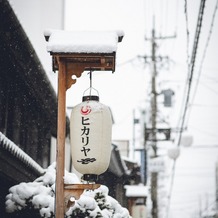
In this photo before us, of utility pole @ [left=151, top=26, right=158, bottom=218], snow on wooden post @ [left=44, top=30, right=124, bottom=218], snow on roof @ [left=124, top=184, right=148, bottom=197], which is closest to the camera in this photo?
snow on wooden post @ [left=44, top=30, right=124, bottom=218]

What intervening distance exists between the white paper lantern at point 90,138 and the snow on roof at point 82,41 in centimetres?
95

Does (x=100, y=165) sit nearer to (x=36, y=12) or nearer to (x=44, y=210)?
(x=44, y=210)

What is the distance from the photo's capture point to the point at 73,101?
30016 millimetres

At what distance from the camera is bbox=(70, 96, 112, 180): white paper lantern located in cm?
786

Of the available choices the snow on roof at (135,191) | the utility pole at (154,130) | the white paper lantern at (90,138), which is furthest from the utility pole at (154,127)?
the white paper lantern at (90,138)

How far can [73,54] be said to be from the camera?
26.6 feet

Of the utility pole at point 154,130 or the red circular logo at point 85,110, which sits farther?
the utility pole at point 154,130

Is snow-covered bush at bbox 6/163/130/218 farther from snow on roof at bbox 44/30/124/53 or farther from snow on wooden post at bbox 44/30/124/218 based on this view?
snow on roof at bbox 44/30/124/53

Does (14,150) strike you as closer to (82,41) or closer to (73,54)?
(73,54)

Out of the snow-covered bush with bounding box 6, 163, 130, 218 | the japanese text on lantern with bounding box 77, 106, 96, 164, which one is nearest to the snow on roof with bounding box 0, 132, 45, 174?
the snow-covered bush with bounding box 6, 163, 130, 218

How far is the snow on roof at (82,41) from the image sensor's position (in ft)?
26.5

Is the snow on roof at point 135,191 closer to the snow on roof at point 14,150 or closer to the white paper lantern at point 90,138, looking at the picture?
the snow on roof at point 14,150

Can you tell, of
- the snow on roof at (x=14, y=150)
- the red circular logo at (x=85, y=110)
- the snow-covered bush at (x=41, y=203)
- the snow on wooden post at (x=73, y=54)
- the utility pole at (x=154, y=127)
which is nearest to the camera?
the red circular logo at (x=85, y=110)

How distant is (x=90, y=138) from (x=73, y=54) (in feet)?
4.87
